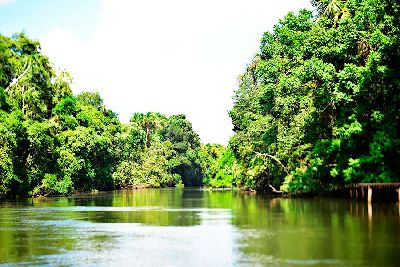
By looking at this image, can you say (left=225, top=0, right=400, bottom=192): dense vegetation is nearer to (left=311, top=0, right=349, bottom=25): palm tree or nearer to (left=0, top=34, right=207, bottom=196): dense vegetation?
(left=311, top=0, right=349, bottom=25): palm tree

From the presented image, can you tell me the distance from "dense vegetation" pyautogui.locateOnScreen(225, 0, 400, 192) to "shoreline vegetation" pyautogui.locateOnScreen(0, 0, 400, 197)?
7 centimetres

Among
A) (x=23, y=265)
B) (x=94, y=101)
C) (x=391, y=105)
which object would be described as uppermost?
(x=94, y=101)

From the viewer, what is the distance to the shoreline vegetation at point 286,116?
3362cm

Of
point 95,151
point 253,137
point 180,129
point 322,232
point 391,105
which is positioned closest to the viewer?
point 322,232

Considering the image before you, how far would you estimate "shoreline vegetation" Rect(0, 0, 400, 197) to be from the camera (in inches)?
1324

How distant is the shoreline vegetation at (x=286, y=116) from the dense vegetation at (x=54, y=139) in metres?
0.14

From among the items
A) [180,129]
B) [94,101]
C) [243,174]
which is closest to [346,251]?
[243,174]

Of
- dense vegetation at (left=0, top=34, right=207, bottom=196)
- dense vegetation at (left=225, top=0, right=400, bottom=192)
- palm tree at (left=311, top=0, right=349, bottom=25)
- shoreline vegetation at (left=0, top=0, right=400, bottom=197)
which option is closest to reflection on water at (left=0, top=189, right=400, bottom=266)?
dense vegetation at (left=225, top=0, right=400, bottom=192)

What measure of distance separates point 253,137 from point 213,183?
3814 cm

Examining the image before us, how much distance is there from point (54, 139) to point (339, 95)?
120 feet

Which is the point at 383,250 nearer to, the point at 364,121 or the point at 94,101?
the point at 364,121

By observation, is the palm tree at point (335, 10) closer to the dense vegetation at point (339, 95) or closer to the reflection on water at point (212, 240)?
the dense vegetation at point (339, 95)

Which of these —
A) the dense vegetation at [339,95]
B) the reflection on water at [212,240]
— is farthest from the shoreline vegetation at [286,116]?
the reflection on water at [212,240]

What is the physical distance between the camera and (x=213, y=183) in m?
93.2
